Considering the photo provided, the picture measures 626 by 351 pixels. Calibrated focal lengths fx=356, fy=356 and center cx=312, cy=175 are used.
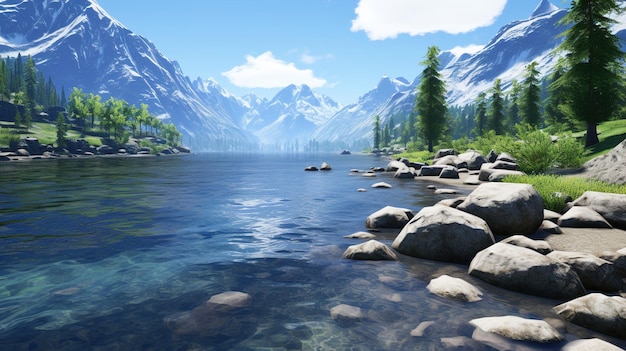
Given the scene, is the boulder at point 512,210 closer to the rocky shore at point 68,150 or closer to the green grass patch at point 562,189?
the green grass patch at point 562,189

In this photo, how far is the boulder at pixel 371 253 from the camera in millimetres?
8430

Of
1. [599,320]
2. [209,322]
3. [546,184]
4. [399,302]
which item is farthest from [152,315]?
[546,184]

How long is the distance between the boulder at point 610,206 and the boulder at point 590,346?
24.2 ft

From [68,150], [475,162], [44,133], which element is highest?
[44,133]

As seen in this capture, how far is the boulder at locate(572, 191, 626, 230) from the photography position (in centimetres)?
994

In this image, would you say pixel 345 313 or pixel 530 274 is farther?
pixel 530 274

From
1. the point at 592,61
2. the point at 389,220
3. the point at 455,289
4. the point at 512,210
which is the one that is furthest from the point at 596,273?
the point at 592,61

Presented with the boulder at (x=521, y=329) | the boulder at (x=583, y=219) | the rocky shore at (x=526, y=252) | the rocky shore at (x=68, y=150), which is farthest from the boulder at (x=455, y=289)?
the rocky shore at (x=68, y=150)

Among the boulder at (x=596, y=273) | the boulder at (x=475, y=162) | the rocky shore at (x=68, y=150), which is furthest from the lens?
the rocky shore at (x=68, y=150)

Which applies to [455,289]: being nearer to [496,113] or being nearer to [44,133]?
[496,113]

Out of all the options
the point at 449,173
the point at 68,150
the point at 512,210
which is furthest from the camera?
the point at 68,150

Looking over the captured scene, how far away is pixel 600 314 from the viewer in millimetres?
5168

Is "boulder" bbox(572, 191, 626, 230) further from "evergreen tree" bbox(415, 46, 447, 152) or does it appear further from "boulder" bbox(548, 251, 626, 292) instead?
"evergreen tree" bbox(415, 46, 447, 152)

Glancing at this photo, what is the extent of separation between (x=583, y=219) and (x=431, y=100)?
148ft
